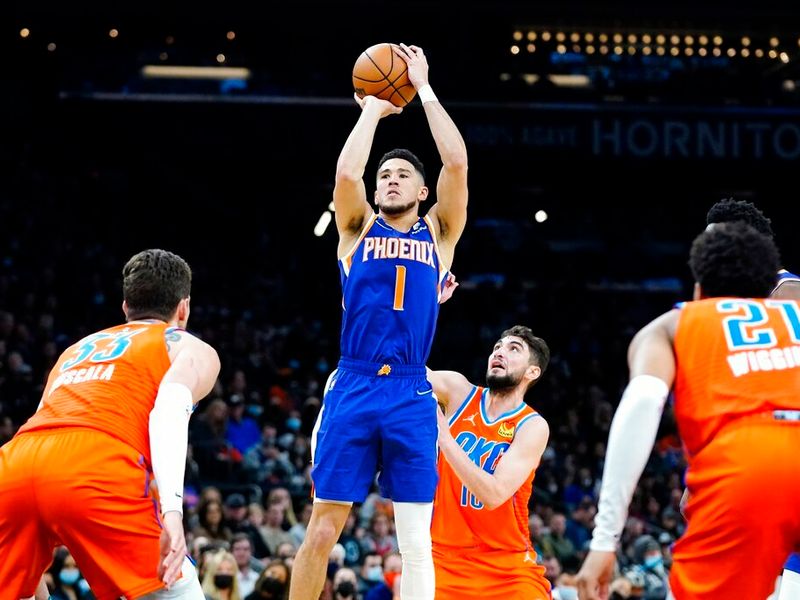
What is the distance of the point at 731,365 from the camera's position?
448cm

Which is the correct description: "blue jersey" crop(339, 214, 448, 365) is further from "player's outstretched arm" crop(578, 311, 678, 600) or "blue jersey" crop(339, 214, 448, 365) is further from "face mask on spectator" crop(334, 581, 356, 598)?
"face mask on spectator" crop(334, 581, 356, 598)

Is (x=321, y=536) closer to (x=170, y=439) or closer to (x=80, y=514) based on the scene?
(x=170, y=439)

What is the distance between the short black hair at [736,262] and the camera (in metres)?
4.70

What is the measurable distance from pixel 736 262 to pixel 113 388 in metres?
2.69

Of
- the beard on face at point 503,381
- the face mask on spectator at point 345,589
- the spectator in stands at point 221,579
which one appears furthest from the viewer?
the face mask on spectator at point 345,589

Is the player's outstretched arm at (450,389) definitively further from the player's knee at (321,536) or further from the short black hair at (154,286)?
the short black hair at (154,286)

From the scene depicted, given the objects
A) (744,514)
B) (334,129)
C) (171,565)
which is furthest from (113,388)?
(334,129)

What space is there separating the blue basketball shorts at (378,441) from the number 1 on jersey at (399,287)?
0.35 m

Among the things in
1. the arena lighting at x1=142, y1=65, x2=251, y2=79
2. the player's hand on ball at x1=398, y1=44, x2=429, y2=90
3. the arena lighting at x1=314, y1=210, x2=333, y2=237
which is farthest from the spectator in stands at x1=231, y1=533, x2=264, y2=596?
the arena lighting at x1=314, y1=210, x2=333, y2=237

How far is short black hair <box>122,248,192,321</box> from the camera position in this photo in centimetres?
544

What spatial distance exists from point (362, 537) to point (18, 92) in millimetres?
12221

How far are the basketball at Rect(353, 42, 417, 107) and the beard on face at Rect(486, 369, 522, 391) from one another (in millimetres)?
1859

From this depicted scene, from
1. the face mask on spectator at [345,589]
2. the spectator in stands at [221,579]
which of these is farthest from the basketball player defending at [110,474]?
the face mask on spectator at [345,589]

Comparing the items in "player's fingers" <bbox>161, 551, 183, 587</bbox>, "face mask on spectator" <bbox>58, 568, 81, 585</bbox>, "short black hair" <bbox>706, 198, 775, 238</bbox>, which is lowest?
"face mask on spectator" <bbox>58, 568, 81, 585</bbox>
